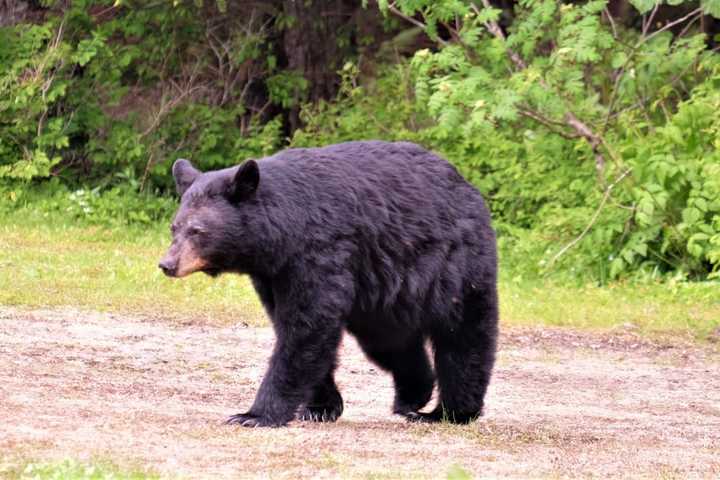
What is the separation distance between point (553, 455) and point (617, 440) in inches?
35.3

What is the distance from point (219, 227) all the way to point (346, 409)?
223 cm

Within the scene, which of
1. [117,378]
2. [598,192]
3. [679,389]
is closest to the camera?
[117,378]

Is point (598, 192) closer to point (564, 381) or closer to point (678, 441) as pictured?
point (564, 381)

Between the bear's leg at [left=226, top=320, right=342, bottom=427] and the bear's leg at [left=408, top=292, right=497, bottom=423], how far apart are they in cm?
105

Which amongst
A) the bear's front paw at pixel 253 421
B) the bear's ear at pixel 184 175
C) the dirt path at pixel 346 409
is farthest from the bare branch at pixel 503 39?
the bear's front paw at pixel 253 421

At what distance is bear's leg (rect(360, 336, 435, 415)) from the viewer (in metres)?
8.48

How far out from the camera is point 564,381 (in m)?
→ 10.8

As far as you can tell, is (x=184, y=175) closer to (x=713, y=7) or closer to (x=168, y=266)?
(x=168, y=266)

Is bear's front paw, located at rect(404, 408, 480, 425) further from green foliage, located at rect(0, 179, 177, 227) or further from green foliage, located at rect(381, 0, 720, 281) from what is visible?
green foliage, located at rect(0, 179, 177, 227)

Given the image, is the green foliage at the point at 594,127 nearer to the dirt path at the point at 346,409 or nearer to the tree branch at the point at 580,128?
the tree branch at the point at 580,128

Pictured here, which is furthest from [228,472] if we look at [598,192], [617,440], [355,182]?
[598,192]

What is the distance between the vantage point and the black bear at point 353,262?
23.9 feet

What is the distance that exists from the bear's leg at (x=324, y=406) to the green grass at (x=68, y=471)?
219 centimetres

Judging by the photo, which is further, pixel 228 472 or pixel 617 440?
pixel 617 440
